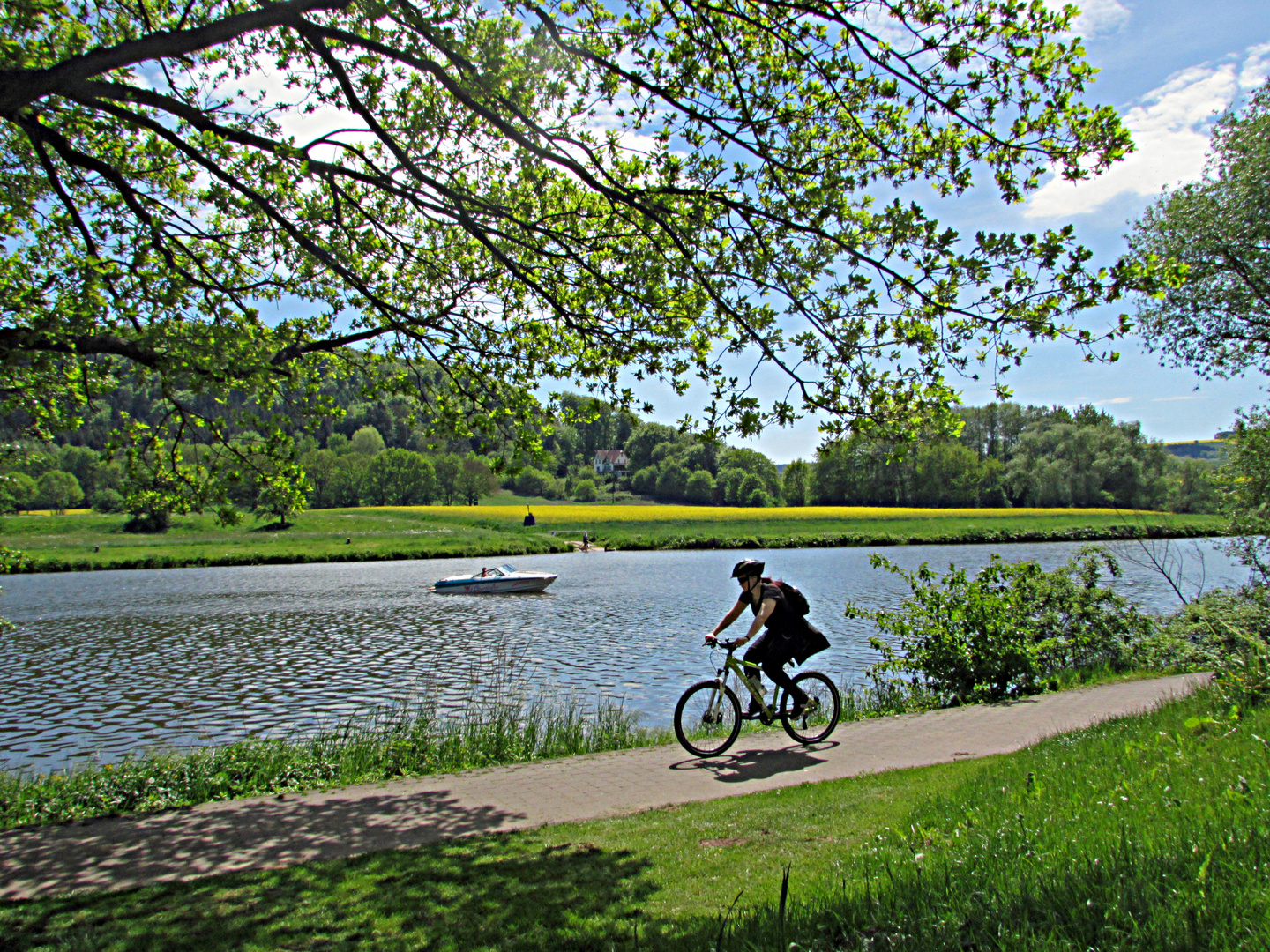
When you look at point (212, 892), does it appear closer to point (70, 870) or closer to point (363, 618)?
point (70, 870)

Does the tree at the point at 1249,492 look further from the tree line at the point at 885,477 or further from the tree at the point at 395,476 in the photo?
the tree at the point at 395,476

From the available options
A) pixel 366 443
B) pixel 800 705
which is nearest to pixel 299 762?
pixel 800 705

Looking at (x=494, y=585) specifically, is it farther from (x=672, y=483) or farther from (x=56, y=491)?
(x=56, y=491)

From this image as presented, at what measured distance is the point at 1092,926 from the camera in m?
2.96

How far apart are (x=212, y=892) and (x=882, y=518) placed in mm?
77878

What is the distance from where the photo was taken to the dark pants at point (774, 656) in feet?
28.9

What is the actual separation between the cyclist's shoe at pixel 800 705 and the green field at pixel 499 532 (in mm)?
48464

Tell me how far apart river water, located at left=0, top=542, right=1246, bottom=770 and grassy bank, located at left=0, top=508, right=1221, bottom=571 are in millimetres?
9903

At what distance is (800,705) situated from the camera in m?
9.21

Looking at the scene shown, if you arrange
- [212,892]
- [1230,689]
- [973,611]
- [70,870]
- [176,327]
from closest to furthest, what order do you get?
1. [212,892]
2. [70,870]
3. [1230,689]
4. [176,327]
5. [973,611]

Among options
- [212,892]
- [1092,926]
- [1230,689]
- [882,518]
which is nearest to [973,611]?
[1230,689]

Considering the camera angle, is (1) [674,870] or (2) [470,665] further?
(2) [470,665]

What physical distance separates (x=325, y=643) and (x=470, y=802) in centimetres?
1693

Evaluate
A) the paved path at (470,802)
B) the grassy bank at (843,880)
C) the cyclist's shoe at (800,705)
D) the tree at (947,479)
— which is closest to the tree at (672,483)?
the tree at (947,479)
